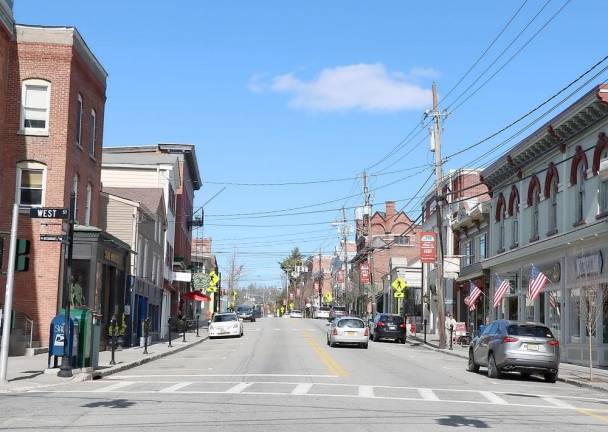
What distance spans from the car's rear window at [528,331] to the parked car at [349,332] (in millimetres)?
14726

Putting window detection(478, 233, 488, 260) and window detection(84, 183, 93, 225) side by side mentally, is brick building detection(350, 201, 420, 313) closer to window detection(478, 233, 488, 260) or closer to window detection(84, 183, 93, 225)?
window detection(478, 233, 488, 260)

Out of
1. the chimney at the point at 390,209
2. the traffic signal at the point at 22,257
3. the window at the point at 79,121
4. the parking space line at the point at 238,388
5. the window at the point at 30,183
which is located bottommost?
the parking space line at the point at 238,388

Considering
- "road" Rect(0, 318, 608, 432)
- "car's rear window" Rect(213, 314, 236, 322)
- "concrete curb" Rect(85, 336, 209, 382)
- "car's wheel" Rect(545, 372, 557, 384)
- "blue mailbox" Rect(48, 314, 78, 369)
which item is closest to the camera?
"road" Rect(0, 318, 608, 432)

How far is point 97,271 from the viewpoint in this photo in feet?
98.5

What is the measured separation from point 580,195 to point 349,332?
39.2ft

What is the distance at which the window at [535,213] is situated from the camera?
35.6 meters

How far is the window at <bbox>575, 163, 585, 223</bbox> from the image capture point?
30359mm

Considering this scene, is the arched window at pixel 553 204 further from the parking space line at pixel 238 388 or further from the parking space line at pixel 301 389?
the parking space line at pixel 238 388

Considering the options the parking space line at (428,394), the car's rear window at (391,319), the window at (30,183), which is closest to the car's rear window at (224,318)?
the car's rear window at (391,319)

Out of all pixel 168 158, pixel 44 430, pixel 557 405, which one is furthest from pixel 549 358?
pixel 168 158

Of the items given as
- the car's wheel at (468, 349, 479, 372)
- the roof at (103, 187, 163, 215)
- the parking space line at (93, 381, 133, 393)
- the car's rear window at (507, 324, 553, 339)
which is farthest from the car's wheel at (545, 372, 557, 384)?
the roof at (103, 187, 163, 215)

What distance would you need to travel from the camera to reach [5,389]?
641 inches

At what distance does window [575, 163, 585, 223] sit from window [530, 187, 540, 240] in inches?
183

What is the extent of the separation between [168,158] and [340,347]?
21942 millimetres
